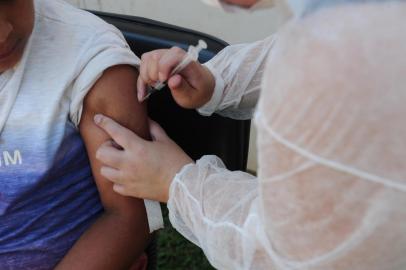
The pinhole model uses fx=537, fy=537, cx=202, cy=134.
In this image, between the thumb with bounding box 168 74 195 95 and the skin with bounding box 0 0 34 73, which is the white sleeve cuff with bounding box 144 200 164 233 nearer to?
the thumb with bounding box 168 74 195 95

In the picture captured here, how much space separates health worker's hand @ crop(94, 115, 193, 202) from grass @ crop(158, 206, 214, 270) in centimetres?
104

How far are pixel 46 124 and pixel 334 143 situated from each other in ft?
A: 2.38

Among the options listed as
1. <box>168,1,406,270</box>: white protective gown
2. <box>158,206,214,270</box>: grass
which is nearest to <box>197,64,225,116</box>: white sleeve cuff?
<box>168,1,406,270</box>: white protective gown

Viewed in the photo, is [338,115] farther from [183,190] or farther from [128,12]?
[128,12]

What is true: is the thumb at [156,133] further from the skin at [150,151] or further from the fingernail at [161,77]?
the fingernail at [161,77]

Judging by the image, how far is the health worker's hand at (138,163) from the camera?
3.47 ft

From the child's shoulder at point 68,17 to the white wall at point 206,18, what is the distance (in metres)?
0.95

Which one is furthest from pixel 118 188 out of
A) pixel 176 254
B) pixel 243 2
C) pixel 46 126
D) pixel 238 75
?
pixel 176 254

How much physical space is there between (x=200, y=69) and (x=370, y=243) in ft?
1.90

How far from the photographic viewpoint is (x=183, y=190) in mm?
1014

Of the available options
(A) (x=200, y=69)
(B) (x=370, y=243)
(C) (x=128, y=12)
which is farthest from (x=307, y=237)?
(C) (x=128, y=12)

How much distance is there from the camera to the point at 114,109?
3.82 ft

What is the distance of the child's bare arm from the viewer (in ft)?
3.82

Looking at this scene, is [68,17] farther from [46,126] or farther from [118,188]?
[118,188]
